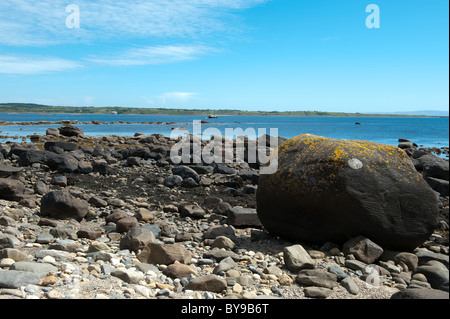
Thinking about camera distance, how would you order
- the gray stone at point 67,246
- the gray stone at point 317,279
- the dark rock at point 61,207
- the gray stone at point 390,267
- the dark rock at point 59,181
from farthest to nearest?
the dark rock at point 59,181
the dark rock at point 61,207
the gray stone at point 67,246
the gray stone at point 390,267
the gray stone at point 317,279

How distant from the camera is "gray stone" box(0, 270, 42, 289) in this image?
471 cm

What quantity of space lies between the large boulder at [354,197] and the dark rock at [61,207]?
466cm

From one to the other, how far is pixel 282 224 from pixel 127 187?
299 inches

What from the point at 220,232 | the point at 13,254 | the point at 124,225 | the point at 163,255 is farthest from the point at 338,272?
the point at 13,254

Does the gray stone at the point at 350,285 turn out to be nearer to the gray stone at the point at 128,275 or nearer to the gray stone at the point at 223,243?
the gray stone at the point at 223,243

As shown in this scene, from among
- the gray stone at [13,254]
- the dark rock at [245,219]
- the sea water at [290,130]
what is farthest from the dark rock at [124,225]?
the sea water at [290,130]

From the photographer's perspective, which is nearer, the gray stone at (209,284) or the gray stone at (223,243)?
the gray stone at (209,284)

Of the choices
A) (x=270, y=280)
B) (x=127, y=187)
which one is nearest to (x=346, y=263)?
(x=270, y=280)

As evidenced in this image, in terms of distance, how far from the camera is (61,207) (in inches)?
353

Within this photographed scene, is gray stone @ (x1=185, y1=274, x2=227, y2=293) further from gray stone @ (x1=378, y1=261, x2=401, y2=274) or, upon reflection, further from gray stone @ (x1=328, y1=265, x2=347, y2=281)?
gray stone @ (x1=378, y1=261, x2=401, y2=274)

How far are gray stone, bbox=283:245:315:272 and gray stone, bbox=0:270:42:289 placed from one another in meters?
3.54

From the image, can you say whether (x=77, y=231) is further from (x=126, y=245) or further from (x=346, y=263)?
(x=346, y=263)

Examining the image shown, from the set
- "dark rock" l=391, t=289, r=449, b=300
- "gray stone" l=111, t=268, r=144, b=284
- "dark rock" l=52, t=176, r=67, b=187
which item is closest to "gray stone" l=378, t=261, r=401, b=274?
"dark rock" l=391, t=289, r=449, b=300

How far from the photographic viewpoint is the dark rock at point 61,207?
897 cm
